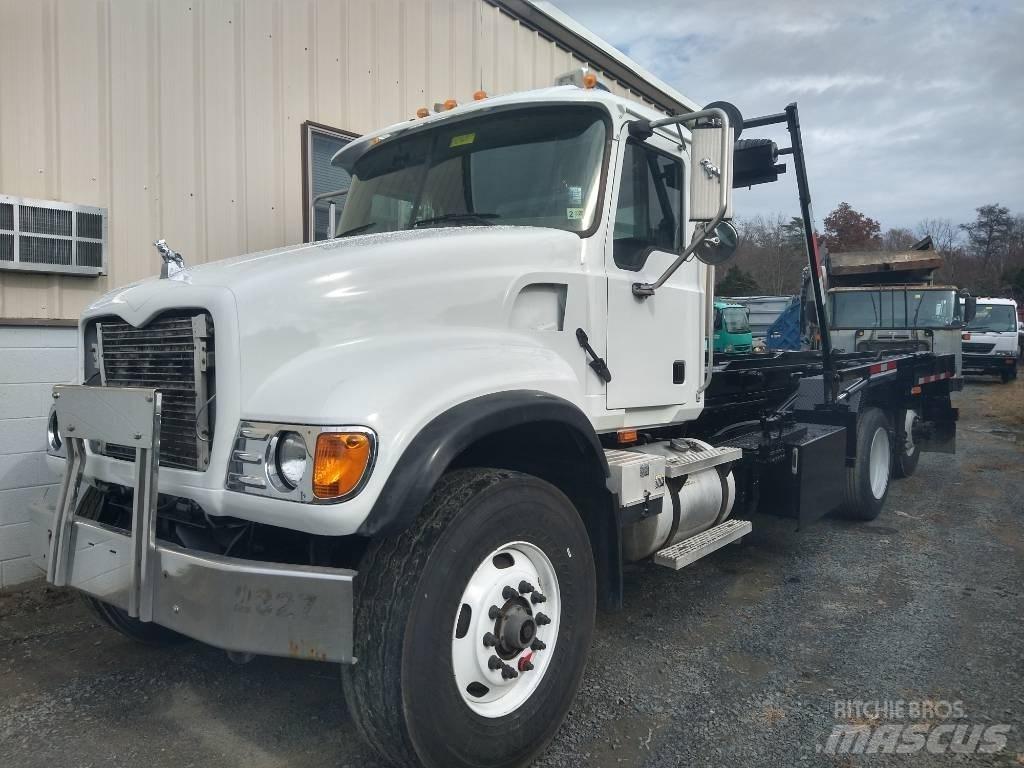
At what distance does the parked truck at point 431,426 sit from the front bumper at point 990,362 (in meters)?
20.5

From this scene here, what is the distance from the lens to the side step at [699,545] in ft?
12.7

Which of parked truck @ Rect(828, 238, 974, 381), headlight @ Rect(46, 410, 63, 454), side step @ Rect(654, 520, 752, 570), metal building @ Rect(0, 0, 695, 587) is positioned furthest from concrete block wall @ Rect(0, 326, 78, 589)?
parked truck @ Rect(828, 238, 974, 381)

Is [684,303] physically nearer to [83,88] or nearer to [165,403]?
[165,403]

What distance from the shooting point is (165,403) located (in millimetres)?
2844

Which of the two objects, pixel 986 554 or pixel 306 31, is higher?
pixel 306 31

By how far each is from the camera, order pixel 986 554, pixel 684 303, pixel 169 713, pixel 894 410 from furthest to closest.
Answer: pixel 894 410 → pixel 986 554 → pixel 684 303 → pixel 169 713

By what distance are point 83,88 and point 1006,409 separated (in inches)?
646

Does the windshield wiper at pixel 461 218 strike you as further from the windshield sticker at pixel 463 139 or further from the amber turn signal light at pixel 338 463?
the amber turn signal light at pixel 338 463

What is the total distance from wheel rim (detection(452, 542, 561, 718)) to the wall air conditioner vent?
3.77 metres

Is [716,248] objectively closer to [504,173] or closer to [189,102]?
[504,173]

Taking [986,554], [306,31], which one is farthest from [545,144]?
[986,554]

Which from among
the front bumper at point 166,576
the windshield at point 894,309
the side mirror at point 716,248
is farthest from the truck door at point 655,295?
the windshield at point 894,309

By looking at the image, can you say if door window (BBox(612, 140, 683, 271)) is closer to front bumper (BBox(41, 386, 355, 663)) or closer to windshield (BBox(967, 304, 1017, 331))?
front bumper (BBox(41, 386, 355, 663))

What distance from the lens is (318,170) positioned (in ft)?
21.4
